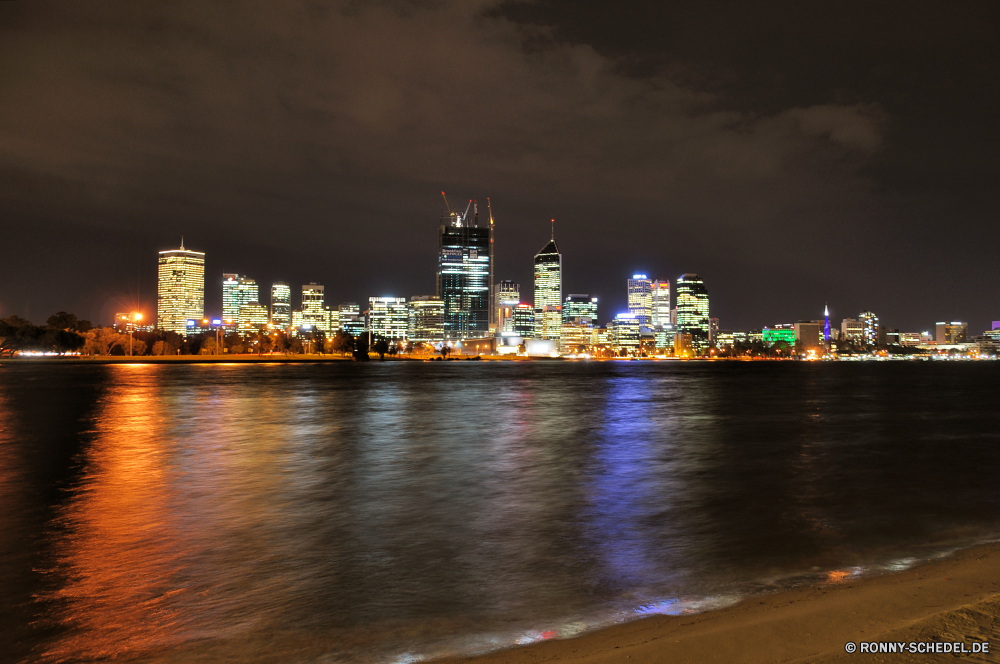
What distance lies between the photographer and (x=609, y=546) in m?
10.8

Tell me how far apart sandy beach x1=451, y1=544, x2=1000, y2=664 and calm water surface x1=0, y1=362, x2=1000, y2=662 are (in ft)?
1.75

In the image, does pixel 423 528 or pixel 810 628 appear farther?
pixel 423 528

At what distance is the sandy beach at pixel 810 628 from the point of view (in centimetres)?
570

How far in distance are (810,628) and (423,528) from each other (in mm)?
7679

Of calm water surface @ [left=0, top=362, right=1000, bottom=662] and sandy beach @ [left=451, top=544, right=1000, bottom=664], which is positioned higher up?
sandy beach @ [left=451, top=544, right=1000, bottom=664]

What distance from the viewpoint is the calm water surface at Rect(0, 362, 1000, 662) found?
7.35m

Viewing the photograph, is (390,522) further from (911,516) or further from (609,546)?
(911,516)

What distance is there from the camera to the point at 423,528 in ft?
40.4

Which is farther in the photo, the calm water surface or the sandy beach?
the calm water surface

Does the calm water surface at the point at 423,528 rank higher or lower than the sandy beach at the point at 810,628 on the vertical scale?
lower

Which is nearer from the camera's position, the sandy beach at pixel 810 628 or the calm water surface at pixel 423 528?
the sandy beach at pixel 810 628

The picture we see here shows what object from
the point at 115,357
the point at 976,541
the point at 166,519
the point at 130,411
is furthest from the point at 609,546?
the point at 115,357

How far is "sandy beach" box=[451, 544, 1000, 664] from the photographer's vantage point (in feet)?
18.7

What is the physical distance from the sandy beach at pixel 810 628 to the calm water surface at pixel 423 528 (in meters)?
0.53
